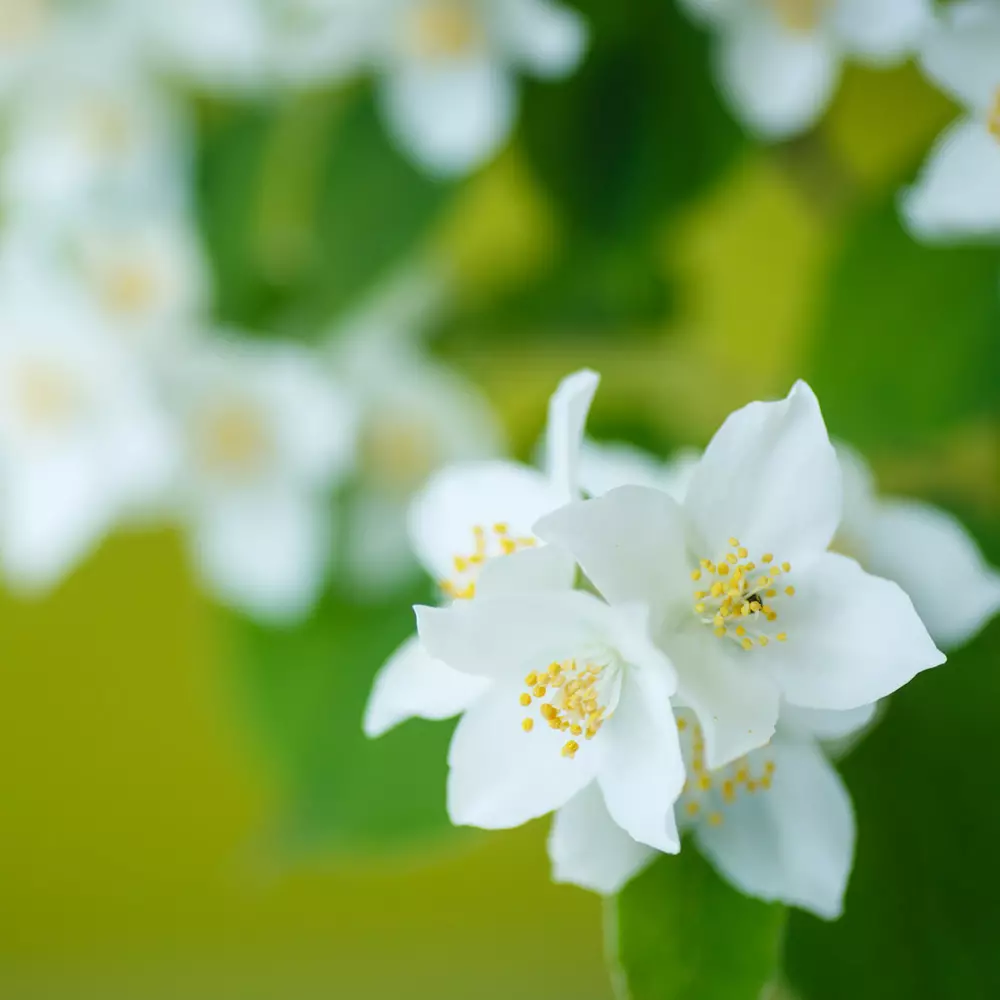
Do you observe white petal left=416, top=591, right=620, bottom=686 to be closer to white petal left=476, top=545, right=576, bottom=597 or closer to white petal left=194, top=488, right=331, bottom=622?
white petal left=476, top=545, right=576, bottom=597

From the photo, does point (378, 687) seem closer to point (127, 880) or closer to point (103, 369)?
point (103, 369)

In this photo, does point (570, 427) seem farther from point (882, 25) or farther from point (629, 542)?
point (882, 25)

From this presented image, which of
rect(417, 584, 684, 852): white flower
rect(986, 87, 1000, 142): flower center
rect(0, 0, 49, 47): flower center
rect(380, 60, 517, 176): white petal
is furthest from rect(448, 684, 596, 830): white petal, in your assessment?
rect(0, 0, 49, 47): flower center

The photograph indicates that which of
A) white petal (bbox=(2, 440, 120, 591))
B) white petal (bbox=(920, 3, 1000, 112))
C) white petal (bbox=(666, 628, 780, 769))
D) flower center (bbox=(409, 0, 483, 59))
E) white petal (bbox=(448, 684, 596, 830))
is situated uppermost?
white petal (bbox=(920, 3, 1000, 112))

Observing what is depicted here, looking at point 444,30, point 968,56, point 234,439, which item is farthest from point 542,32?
point 234,439

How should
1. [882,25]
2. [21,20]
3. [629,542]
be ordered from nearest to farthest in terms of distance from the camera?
[629,542], [882,25], [21,20]

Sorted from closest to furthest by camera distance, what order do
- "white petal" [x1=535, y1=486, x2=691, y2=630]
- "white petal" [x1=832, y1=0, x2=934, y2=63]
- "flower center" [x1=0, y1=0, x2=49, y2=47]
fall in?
"white petal" [x1=535, y1=486, x2=691, y2=630], "white petal" [x1=832, y1=0, x2=934, y2=63], "flower center" [x1=0, y1=0, x2=49, y2=47]
